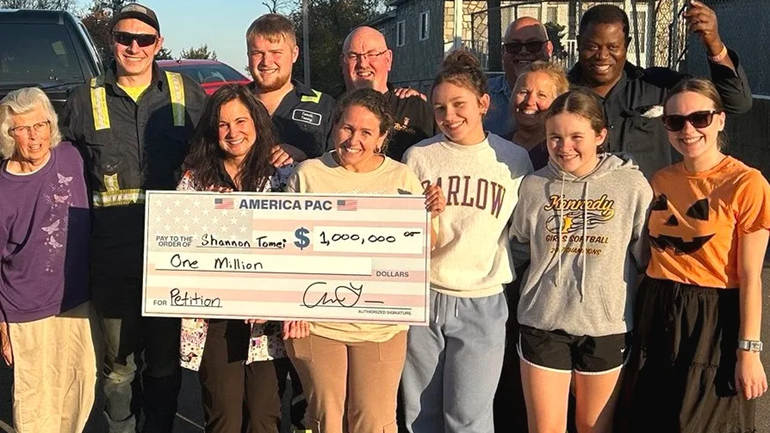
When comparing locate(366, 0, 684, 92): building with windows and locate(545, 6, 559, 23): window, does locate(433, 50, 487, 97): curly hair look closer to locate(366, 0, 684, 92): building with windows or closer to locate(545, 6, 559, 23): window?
locate(366, 0, 684, 92): building with windows

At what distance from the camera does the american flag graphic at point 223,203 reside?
3467 millimetres

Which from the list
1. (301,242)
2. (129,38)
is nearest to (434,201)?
(301,242)

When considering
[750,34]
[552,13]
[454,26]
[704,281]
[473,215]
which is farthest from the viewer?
[552,13]

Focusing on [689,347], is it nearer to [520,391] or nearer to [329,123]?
[520,391]

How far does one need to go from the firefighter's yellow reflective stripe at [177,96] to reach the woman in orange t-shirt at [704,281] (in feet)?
8.12

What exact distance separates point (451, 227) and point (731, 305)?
125cm

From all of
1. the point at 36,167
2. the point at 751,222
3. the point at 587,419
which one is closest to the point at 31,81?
the point at 36,167

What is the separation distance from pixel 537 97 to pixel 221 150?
1.59 meters

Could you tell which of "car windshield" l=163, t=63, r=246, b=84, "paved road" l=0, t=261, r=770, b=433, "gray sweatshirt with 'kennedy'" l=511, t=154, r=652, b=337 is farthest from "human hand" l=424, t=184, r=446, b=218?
"car windshield" l=163, t=63, r=246, b=84

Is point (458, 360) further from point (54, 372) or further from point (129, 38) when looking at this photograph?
point (129, 38)

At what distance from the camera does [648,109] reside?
3.92 meters

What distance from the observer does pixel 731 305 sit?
319cm

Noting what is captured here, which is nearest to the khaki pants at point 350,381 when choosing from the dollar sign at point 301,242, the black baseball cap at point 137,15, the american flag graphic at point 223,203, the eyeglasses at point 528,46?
the dollar sign at point 301,242

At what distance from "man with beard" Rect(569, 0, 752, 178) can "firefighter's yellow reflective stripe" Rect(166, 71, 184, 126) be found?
2222 millimetres
